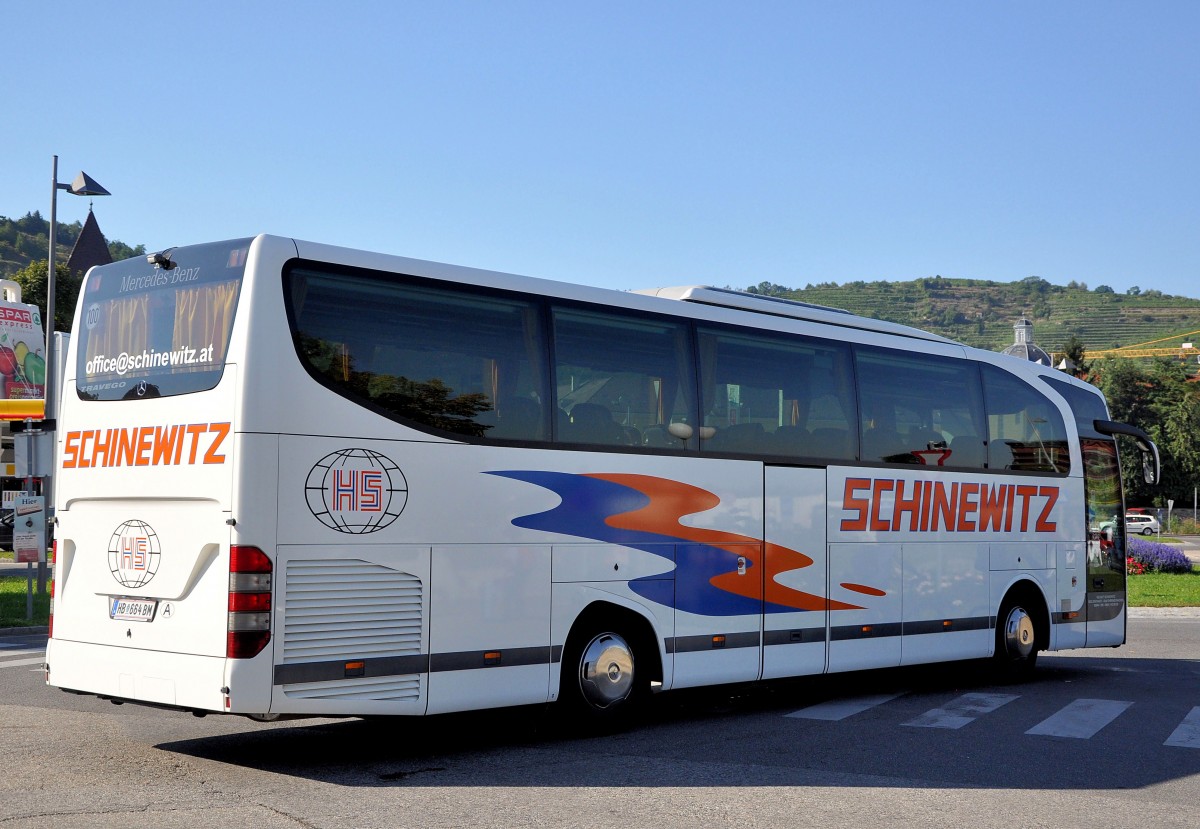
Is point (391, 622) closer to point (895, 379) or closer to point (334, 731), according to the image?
point (334, 731)

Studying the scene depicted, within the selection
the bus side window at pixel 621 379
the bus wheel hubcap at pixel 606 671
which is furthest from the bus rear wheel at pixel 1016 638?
the bus wheel hubcap at pixel 606 671

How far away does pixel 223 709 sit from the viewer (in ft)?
25.5

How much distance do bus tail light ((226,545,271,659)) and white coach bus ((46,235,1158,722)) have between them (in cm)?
2

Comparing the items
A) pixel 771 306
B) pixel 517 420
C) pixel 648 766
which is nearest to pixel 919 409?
pixel 771 306

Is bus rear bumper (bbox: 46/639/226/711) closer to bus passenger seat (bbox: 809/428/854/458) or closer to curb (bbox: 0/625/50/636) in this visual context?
bus passenger seat (bbox: 809/428/854/458)

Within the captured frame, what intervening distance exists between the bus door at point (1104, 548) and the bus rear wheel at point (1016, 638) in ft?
3.70

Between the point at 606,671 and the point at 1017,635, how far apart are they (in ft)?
21.4

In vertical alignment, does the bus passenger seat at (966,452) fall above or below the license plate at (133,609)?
above

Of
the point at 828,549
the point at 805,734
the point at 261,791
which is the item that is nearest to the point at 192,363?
the point at 261,791

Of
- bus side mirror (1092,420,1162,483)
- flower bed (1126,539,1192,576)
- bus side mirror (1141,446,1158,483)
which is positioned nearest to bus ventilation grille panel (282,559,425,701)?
bus side mirror (1092,420,1162,483)

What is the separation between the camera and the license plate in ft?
27.4

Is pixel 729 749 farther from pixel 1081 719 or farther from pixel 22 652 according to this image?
pixel 22 652

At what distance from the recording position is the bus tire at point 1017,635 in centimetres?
1440

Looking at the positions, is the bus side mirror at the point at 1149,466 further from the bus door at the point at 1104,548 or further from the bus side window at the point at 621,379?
the bus side window at the point at 621,379
